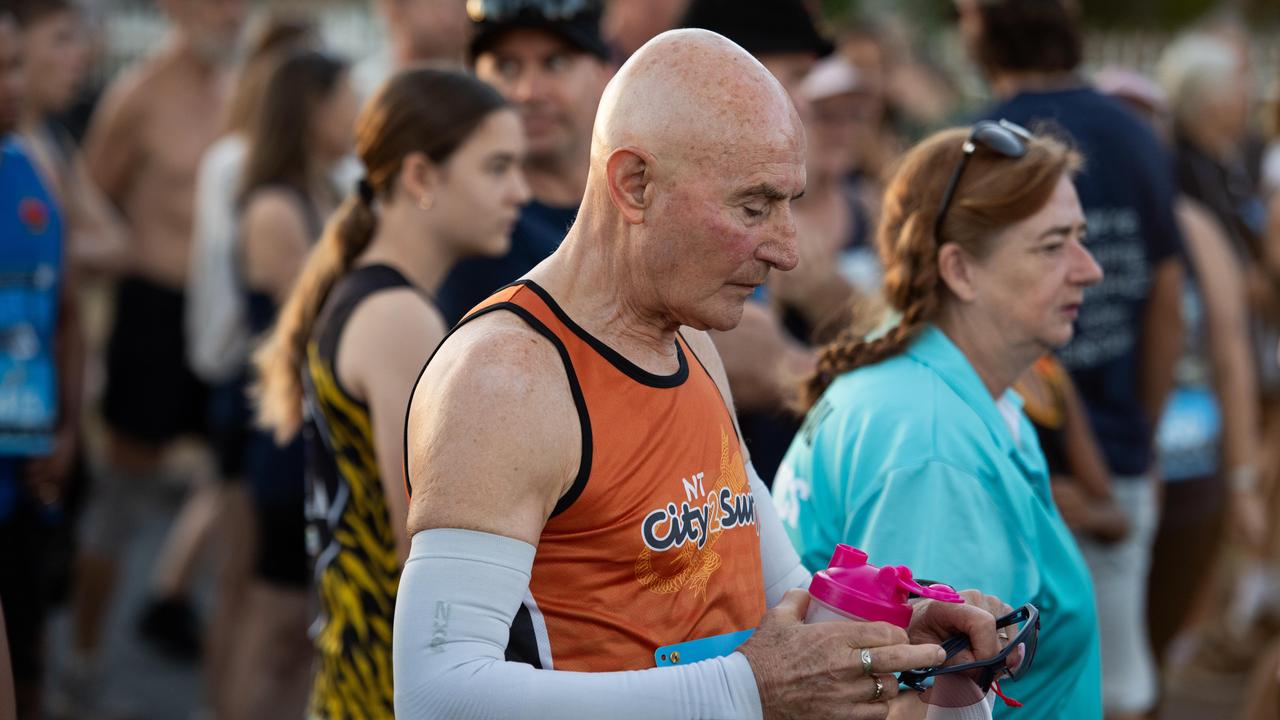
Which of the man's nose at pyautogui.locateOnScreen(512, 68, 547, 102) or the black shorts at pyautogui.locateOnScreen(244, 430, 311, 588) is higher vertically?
the man's nose at pyautogui.locateOnScreen(512, 68, 547, 102)

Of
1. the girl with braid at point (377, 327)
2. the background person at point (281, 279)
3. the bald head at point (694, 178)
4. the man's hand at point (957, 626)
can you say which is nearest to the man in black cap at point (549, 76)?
the girl with braid at point (377, 327)

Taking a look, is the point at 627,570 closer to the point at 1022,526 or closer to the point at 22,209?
the point at 1022,526

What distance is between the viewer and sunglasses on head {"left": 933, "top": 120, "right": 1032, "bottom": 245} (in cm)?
288

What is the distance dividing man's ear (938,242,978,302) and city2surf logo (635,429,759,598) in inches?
35.7

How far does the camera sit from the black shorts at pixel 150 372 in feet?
20.8

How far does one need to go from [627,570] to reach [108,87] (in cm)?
1486

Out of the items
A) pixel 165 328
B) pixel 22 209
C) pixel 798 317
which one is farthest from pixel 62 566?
pixel 798 317

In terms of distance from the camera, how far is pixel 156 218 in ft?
21.7

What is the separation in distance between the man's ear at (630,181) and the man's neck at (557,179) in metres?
1.71

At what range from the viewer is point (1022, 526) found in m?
2.63

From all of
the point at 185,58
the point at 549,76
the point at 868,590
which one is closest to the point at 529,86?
the point at 549,76

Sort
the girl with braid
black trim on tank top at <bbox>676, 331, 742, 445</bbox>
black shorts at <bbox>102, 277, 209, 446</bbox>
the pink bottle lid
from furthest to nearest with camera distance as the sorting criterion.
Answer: black shorts at <bbox>102, 277, 209, 446</bbox>, the girl with braid, black trim on tank top at <bbox>676, 331, 742, 445</bbox>, the pink bottle lid

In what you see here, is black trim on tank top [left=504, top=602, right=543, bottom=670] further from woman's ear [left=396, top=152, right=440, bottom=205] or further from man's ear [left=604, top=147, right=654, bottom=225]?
woman's ear [left=396, top=152, right=440, bottom=205]

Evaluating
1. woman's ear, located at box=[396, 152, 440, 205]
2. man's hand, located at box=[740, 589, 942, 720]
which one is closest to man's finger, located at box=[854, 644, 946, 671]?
man's hand, located at box=[740, 589, 942, 720]
